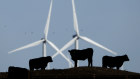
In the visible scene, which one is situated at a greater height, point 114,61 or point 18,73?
point 114,61

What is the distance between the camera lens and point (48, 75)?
17.0 m

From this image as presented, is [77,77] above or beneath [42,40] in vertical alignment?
beneath

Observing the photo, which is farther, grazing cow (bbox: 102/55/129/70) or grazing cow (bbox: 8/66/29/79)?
grazing cow (bbox: 102/55/129/70)

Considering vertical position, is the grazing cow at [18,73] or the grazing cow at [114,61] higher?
the grazing cow at [114,61]

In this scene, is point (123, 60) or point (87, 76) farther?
point (123, 60)

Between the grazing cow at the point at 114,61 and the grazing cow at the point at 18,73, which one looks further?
the grazing cow at the point at 114,61

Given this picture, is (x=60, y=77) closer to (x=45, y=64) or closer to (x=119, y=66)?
(x=45, y=64)

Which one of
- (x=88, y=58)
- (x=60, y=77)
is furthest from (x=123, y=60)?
(x=60, y=77)

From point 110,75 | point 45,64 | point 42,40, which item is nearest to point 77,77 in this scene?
point 110,75

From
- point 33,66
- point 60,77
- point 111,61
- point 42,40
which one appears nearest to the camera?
point 60,77

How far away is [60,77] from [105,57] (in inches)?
455

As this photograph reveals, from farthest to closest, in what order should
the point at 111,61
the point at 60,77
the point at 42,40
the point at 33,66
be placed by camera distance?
the point at 42,40 → the point at 111,61 → the point at 33,66 → the point at 60,77

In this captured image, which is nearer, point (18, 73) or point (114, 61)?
point (18, 73)

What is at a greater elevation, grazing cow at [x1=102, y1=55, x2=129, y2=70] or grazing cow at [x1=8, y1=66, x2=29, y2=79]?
grazing cow at [x1=102, y1=55, x2=129, y2=70]
